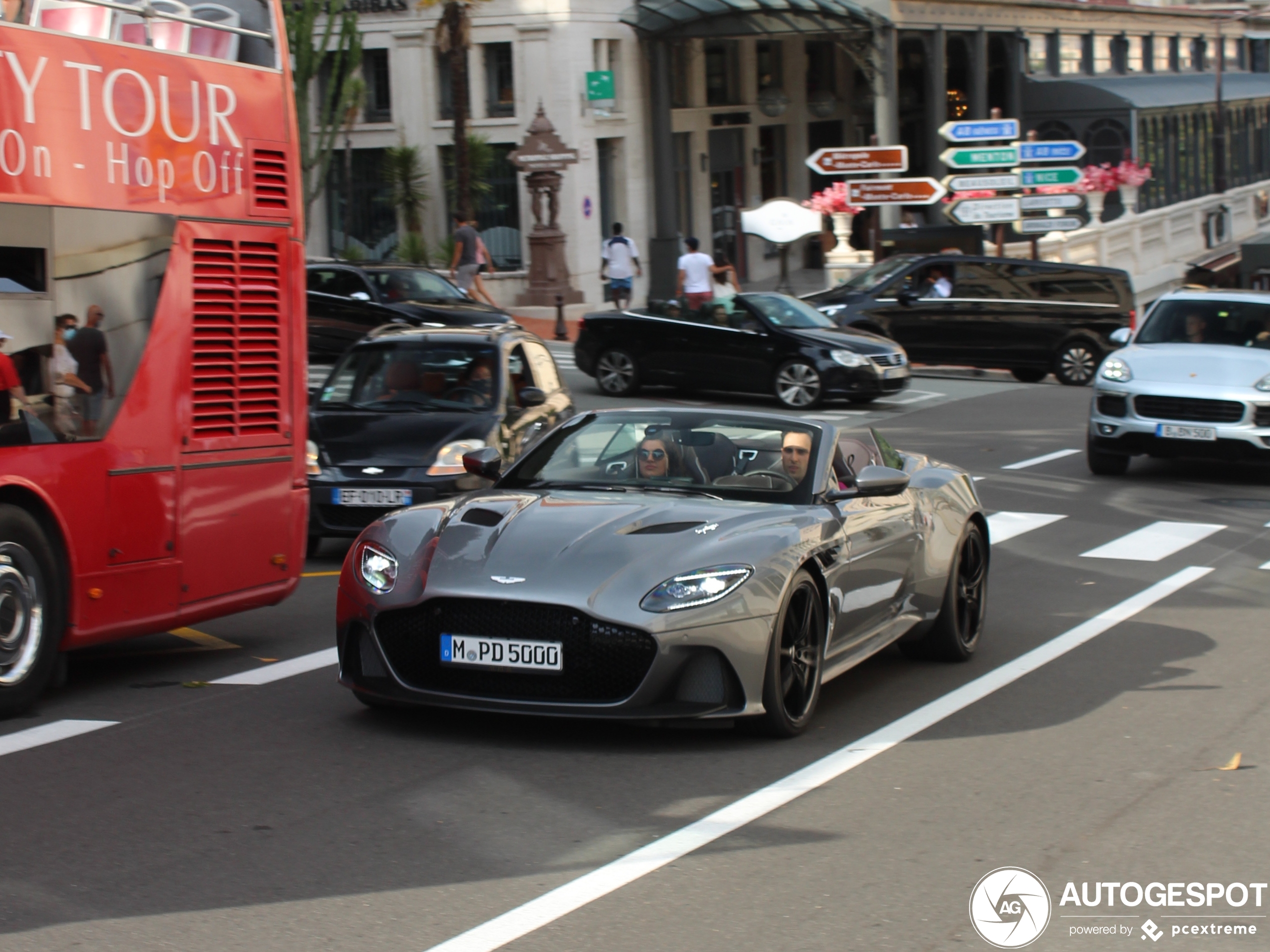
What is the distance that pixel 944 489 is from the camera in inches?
365

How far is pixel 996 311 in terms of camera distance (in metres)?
28.2

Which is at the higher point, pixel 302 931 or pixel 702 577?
pixel 702 577

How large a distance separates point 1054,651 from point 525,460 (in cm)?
311

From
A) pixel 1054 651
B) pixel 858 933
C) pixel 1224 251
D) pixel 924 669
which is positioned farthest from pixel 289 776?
pixel 1224 251

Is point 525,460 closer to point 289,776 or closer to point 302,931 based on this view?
point 289,776

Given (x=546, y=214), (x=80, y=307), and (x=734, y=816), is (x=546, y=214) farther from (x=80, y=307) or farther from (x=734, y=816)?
(x=734, y=816)

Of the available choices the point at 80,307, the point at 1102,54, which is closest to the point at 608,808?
the point at 80,307

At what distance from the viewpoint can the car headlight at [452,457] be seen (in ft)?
40.9

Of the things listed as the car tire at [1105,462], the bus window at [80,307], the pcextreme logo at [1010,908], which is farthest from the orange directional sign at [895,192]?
the pcextreme logo at [1010,908]

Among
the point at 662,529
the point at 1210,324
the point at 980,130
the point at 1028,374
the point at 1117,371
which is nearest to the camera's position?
the point at 662,529

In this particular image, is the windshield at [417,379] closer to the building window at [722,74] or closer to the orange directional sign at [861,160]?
the orange directional sign at [861,160]

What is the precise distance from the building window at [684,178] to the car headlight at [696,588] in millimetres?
36719

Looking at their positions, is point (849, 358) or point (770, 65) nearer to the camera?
point (849, 358)

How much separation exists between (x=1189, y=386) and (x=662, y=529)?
35.5 ft
